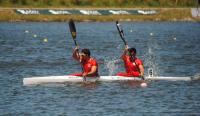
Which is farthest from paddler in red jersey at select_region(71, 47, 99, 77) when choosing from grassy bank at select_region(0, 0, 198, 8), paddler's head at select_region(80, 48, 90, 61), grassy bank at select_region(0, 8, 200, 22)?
grassy bank at select_region(0, 0, 198, 8)

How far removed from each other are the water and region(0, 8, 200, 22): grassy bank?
19.3m

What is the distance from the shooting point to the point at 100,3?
109m

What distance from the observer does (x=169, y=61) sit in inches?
1944

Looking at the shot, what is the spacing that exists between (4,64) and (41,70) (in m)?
4.31

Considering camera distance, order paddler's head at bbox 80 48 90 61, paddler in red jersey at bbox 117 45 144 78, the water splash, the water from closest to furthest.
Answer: the water, paddler's head at bbox 80 48 90 61, paddler in red jersey at bbox 117 45 144 78, the water splash

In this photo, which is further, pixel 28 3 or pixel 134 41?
pixel 28 3

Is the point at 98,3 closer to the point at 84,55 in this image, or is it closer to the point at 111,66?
the point at 111,66

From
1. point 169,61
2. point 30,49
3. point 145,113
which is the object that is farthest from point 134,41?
point 145,113

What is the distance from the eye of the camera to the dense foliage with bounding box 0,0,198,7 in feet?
352

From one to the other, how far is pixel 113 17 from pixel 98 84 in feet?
220

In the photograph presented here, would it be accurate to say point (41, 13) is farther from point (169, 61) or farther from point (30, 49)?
point (169, 61)

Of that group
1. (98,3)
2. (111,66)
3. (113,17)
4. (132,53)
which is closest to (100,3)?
(98,3)

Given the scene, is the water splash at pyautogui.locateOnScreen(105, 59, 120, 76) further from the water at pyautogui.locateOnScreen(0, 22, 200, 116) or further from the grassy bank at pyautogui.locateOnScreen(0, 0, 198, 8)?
the grassy bank at pyautogui.locateOnScreen(0, 0, 198, 8)

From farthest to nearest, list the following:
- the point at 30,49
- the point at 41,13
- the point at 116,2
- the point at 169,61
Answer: the point at 116,2 → the point at 41,13 → the point at 30,49 → the point at 169,61
